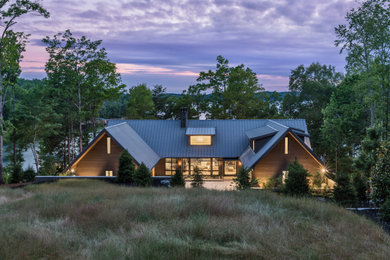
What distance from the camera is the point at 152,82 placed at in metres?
58.8

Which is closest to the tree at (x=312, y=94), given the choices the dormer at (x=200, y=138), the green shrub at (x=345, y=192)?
the dormer at (x=200, y=138)

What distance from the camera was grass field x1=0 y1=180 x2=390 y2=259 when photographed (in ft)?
18.9

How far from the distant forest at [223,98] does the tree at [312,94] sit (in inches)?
5.7

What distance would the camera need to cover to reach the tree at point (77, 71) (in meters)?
31.1

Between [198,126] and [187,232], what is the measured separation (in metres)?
23.9

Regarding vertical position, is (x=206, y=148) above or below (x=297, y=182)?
above

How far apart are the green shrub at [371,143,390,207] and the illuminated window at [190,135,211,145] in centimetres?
1713

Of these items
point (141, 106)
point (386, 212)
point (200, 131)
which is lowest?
point (386, 212)

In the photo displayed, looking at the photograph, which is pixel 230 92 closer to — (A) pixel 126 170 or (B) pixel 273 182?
(B) pixel 273 182

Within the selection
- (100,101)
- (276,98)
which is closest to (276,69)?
(276,98)

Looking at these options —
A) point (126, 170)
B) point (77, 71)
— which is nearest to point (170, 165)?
point (126, 170)

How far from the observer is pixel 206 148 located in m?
28.5

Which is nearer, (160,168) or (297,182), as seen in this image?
(297,182)

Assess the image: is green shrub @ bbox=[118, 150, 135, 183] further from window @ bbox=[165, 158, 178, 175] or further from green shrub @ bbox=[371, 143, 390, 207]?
green shrub @ bbox=[371, 143, 390, 207]
